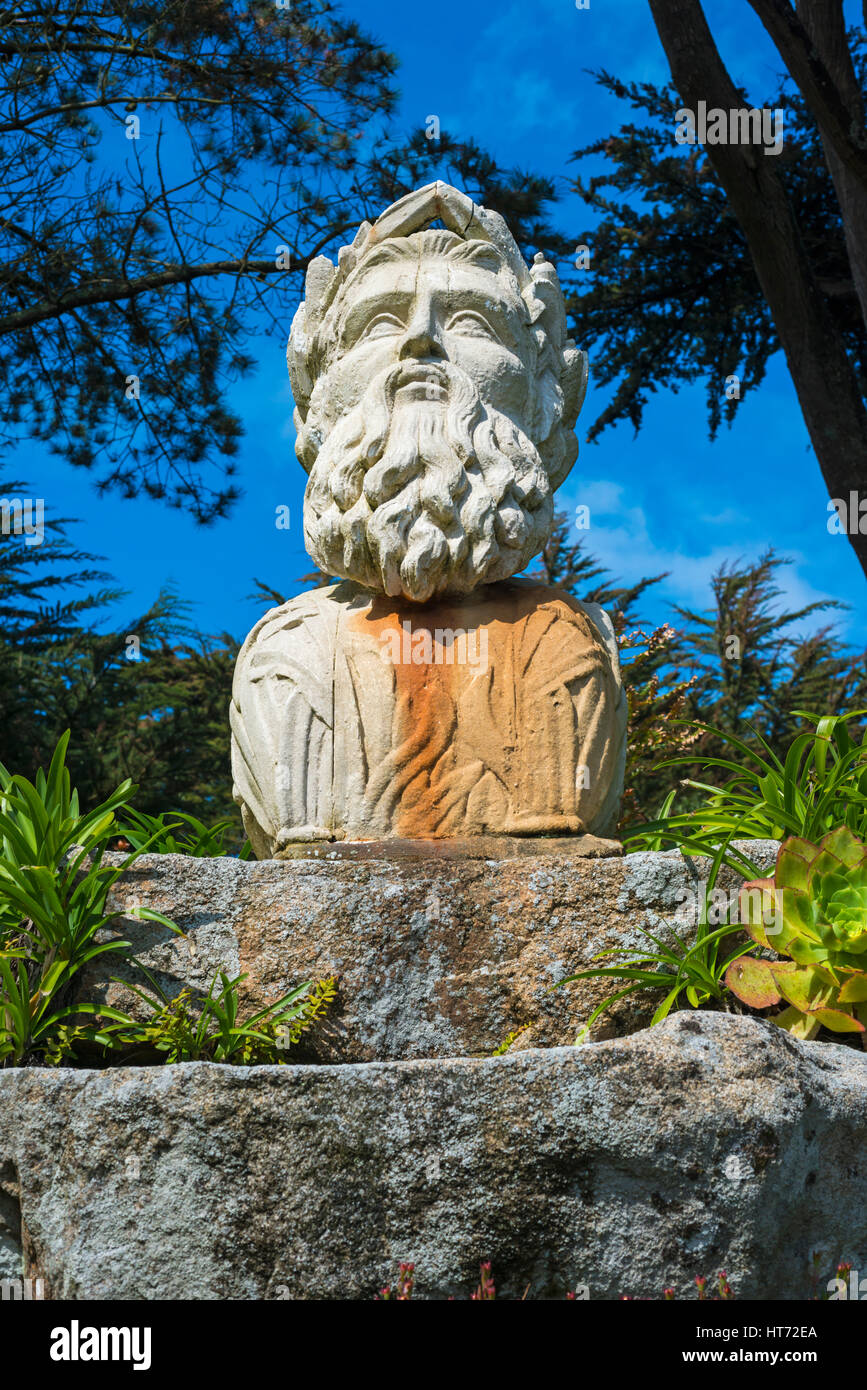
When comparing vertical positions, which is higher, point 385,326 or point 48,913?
point 385,326

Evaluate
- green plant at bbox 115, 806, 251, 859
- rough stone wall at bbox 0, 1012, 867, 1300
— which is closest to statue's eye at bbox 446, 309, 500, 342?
green plant at bbox 115, 806, 251, 859

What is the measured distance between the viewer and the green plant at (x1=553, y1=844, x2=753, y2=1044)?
294cm

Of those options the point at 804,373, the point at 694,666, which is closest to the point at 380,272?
the point at 804,373

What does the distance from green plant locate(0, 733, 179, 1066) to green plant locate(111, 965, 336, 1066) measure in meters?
0.11

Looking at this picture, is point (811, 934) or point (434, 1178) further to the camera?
point (811, 934)

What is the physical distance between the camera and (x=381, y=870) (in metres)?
3.08

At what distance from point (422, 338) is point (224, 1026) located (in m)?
2.13

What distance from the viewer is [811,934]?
285 cm

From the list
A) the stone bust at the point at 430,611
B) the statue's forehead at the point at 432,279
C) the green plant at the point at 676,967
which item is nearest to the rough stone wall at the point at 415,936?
the green plant at the point at 676,967

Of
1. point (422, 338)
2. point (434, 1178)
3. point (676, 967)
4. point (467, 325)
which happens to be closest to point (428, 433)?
point (422, 338)

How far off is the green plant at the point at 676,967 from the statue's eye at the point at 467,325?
73.6 inches

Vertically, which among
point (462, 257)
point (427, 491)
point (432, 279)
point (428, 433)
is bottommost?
point (427, 491)

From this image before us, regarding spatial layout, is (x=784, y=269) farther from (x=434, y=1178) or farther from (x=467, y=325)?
(x=434, y=1178)

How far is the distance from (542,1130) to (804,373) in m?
5.81
